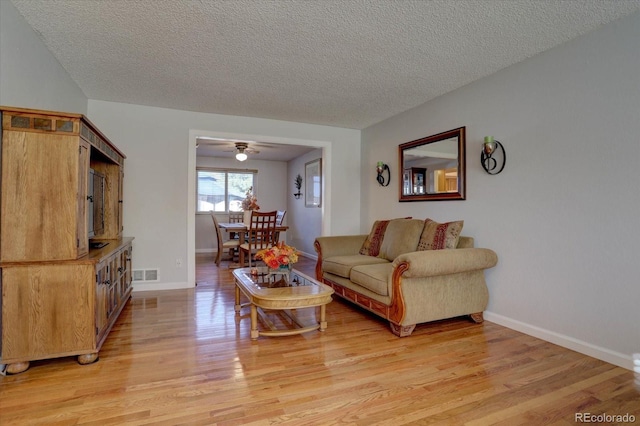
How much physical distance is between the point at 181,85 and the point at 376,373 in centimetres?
329

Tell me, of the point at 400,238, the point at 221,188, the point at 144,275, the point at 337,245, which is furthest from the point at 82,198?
the point at 221,188

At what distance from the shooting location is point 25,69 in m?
2.37

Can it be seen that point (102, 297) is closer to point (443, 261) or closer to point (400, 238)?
point (443, 261)

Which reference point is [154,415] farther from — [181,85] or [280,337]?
[181,85]

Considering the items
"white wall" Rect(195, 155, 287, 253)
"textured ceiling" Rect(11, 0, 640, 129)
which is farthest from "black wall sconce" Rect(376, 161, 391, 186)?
"white wall" Rect(195, 155, 287, 253)

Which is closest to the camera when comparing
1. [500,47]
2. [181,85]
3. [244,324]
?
[500,47]

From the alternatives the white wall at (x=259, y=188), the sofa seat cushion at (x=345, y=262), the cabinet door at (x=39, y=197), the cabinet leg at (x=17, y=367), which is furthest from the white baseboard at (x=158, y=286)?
the white wall at (x=259, y=188)

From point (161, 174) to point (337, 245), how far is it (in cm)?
245

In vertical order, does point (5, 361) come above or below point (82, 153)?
below

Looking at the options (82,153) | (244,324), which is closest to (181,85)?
(82,153)

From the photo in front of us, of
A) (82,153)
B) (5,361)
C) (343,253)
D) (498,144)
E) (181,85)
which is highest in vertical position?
(181,85)

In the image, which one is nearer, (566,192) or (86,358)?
(86,358)

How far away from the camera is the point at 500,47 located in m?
2.67

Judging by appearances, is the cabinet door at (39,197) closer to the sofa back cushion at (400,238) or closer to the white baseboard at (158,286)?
the white baseboard at (158,286)
